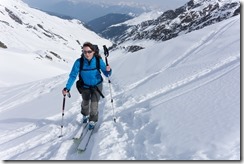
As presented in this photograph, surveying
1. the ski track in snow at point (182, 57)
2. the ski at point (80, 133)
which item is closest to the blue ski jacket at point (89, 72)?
the ski at point (80, 133)

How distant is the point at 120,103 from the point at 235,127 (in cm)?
627

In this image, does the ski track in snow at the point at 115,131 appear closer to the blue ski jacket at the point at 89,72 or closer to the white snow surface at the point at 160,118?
the white snow surface at the point at 160,118

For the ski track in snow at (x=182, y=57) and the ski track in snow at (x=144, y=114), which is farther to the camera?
the ski track in snow at (x=182, y=57)

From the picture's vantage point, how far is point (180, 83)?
1210 centimetres

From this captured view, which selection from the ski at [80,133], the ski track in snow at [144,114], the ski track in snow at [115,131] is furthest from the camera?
the ski at [80,133]

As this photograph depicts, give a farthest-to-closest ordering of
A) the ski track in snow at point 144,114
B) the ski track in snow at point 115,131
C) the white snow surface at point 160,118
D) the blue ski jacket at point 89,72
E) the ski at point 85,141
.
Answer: the blue ski jacket at point 89,72 → the ski at point 85,141 → the ski track in snow at point 115,131 → the ski track in snow at point 144,114 → the white snow surface at point 160,118

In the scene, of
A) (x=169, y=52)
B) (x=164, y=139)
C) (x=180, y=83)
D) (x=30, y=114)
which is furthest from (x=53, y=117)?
(x=169, y=52)

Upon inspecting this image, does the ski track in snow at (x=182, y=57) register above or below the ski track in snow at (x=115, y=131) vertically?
above

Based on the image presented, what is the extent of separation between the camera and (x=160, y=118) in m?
8.88

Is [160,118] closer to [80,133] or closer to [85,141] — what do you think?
[85,141]

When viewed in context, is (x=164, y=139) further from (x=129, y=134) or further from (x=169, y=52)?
(x=169, y=52)

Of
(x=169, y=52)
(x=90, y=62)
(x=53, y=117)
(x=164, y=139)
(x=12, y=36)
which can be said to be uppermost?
(x=12, y=36)

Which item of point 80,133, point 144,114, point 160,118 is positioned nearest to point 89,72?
point 80,133

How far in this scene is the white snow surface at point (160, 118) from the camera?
7039mm
